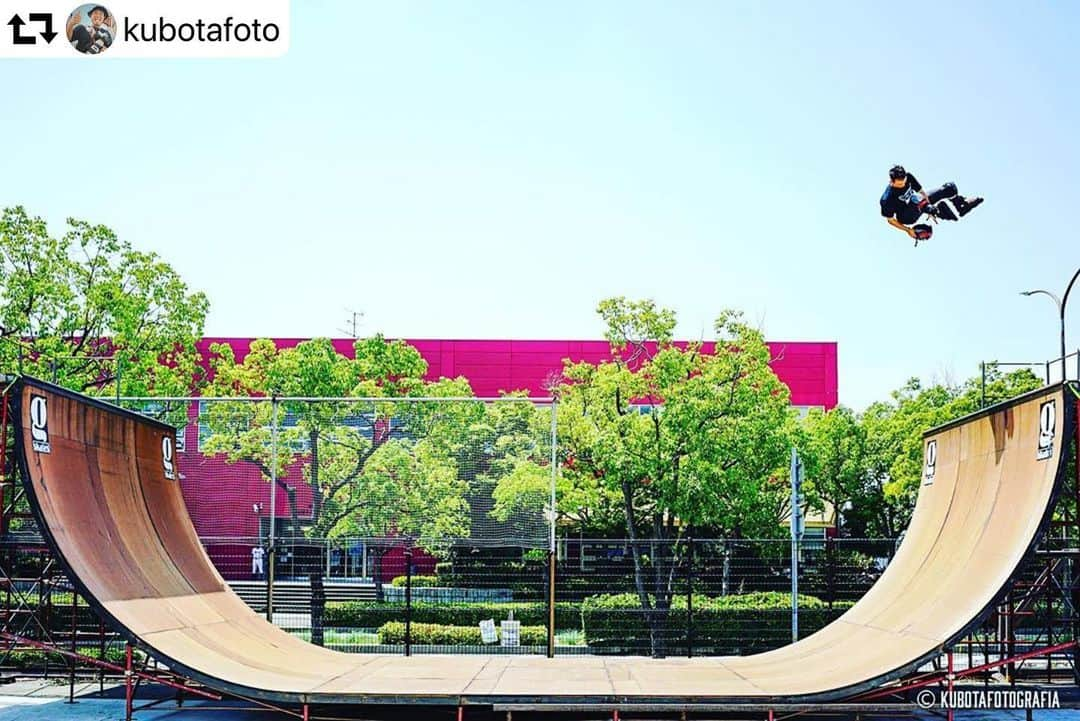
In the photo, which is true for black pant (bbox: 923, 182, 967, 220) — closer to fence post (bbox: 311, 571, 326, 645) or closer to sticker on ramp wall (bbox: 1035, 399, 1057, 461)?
sticker on ramp wall (bbox: 1035, 399, 1057, 461)

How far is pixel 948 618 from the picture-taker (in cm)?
1067

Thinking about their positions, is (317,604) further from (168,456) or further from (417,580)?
(417,580)

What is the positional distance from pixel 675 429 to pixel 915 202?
411 inches

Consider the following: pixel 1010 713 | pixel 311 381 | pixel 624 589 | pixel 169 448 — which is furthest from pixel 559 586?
pixel 1010 713

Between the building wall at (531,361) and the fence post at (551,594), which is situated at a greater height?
the building wall at (531,361)

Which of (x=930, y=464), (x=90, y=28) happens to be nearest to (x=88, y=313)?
(x=90, y=28)

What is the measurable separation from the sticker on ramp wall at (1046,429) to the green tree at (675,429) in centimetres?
1110

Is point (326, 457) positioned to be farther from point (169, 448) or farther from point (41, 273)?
point (41, 273)

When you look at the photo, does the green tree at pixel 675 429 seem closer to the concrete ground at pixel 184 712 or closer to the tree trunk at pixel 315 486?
the tree trunk at pixel 315 486

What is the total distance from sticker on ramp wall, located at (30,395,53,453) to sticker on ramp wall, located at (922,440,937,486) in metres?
10.1

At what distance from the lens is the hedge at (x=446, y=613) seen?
19.8 metres

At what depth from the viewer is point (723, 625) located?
1923cm

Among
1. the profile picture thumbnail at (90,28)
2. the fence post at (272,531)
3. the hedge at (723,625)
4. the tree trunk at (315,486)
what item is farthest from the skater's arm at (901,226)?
the profile picture thumbnail at (90,28)

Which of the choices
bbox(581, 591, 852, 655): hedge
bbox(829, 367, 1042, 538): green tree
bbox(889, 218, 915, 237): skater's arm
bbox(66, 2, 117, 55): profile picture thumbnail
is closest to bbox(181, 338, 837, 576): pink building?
bbox(829, 367, 1042, 538): green tree
